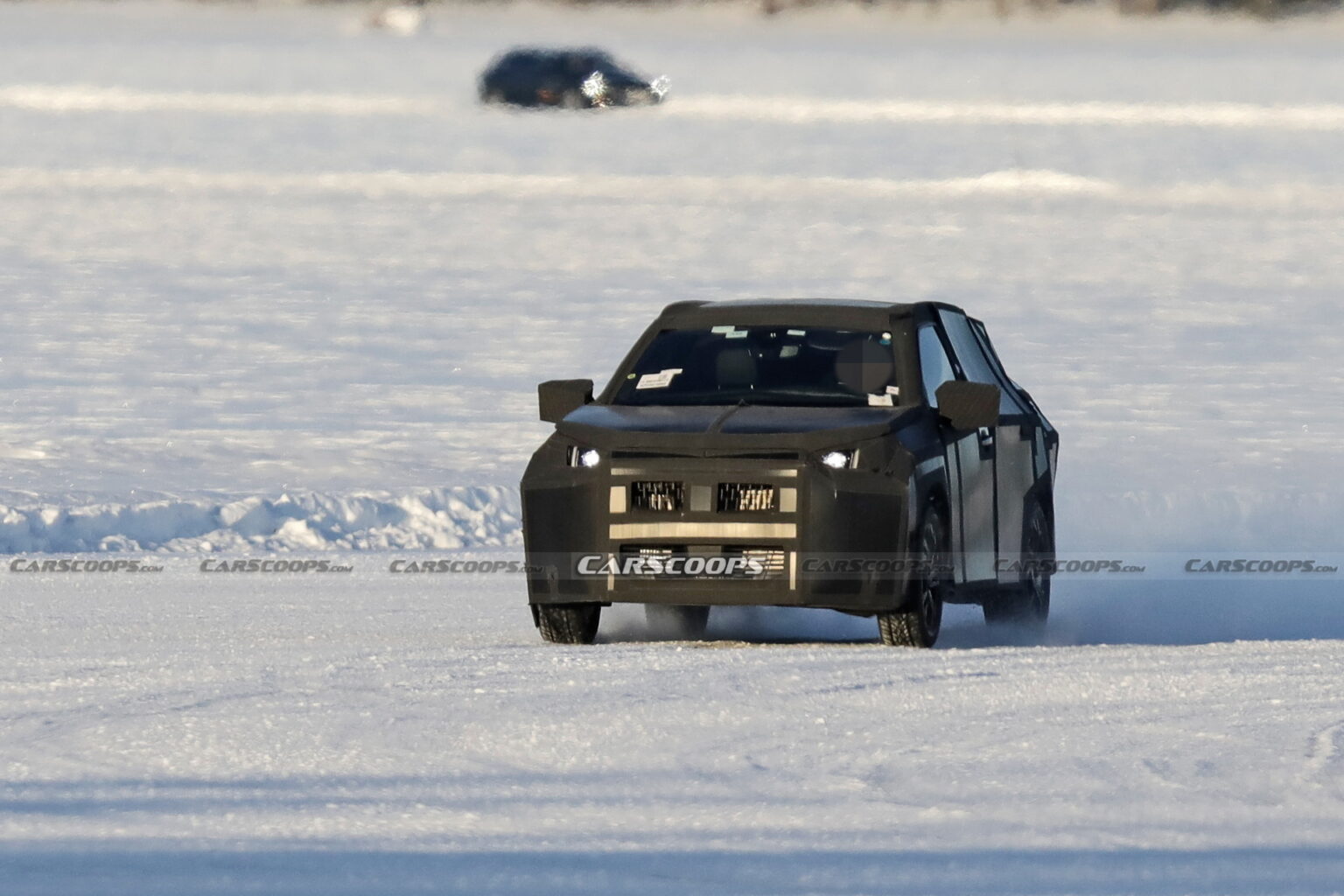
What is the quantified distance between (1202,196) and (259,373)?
58.6ft

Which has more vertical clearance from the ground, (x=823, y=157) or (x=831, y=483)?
(x=831, y=483)

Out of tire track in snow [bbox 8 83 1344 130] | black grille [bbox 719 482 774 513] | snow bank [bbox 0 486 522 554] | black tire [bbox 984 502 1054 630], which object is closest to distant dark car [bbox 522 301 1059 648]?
black grille [bbox 719 482 774 513]

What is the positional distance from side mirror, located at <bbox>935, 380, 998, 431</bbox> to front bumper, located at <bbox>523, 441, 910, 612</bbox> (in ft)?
2.75

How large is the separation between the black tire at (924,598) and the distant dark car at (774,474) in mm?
11

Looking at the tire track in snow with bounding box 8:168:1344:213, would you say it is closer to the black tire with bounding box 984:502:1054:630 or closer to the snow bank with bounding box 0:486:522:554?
the snow bank with bounding box 0:486:522:554

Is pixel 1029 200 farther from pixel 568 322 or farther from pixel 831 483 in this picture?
pixel 831 483

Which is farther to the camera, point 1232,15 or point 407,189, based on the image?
point 407,189

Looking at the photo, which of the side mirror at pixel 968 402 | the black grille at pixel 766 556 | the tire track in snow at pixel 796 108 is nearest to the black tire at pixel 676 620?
the side mirror at pixel 968 402

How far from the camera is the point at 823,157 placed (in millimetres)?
39969

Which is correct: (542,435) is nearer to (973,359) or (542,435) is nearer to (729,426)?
(973,359)

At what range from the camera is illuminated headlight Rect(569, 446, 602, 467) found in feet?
32.0

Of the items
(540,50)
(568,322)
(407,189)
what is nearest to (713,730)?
(568,322)

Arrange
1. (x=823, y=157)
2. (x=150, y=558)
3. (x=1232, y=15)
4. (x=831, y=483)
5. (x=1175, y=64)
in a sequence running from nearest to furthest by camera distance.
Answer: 1. (x=831, y=483)
2. (x=150, y=558)
3. (x=1232, y=15)
4. (x=823, y=157)
5. (x=1175, y=64)

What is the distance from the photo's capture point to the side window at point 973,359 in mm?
11484
